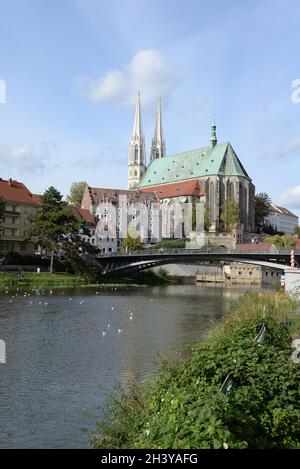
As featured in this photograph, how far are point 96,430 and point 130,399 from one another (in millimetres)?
1176

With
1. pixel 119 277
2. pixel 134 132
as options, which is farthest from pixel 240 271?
pixel 134 132

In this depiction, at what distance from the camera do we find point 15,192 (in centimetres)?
9406

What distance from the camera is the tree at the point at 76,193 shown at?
14838 cm

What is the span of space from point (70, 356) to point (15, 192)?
7383 centimetres

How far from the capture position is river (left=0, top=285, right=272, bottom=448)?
14.8 metres

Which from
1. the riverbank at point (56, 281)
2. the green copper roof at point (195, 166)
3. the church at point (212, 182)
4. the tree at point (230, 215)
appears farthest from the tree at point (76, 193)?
the riverbank at point (56, 281)

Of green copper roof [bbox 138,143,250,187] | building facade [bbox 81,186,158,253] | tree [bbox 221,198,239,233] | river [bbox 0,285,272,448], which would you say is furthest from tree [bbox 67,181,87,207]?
river [bbox 0,285,272,448]

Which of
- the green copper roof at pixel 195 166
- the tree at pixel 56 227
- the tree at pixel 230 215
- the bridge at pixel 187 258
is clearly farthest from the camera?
the green copper roof at pixel 195 166

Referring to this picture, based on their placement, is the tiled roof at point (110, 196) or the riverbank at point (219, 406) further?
the tiled roof at point (110, 196)

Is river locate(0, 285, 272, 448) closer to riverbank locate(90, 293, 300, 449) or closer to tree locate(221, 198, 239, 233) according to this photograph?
riverbank locate(90, 293, 300, 449)

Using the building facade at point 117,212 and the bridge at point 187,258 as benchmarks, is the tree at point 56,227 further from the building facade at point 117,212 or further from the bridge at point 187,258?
the building facade at point 117,212

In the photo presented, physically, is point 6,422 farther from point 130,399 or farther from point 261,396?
point 261,396

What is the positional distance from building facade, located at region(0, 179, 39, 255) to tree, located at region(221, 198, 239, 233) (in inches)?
2207

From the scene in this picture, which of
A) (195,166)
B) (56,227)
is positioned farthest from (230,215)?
(56,227)
